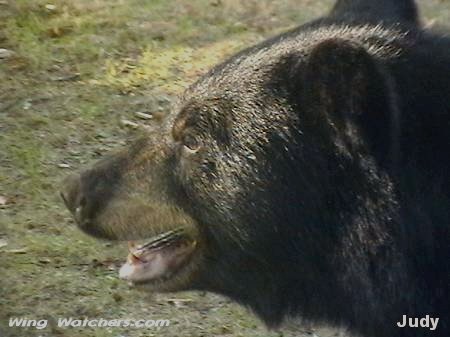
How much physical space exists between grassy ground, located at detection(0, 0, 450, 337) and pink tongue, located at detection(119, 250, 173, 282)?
50.4 inches

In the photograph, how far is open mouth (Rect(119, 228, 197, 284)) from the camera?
14.1 ft

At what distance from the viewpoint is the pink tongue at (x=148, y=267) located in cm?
442

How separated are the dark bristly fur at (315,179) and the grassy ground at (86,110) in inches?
Answer: 31.9

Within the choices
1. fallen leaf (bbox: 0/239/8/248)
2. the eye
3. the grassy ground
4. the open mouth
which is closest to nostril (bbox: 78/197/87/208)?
the open mouth

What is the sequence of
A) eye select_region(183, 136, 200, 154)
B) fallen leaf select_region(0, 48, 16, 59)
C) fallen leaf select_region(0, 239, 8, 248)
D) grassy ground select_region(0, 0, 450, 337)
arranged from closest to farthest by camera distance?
1. eye select_region(183, 136, 200, 154)
2. grassy ground select_region(0, 0, 450, 337)
3. fallen leaf select_region(0, 239, 8, 248)
4. fallen leaf select_region(0, 48, 16, 59)

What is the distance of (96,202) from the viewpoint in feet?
14.6

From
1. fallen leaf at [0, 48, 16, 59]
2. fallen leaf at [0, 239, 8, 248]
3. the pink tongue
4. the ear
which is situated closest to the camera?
the ear

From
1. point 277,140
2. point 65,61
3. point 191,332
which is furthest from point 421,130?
point 65,61

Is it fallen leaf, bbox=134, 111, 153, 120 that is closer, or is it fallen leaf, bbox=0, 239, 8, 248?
fallen leaf, bbox=0, 239, 8, 248

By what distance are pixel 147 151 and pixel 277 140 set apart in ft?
2.25

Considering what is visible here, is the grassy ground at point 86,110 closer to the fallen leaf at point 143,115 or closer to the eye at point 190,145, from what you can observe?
the fallen leaf at point 143,115

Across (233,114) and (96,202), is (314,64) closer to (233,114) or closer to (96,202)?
(233,114)

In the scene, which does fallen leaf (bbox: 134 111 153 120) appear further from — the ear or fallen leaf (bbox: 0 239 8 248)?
the ear

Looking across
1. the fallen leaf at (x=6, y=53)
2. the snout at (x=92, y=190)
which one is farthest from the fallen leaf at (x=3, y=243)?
the fallen leaf at (x=6, y=53)
